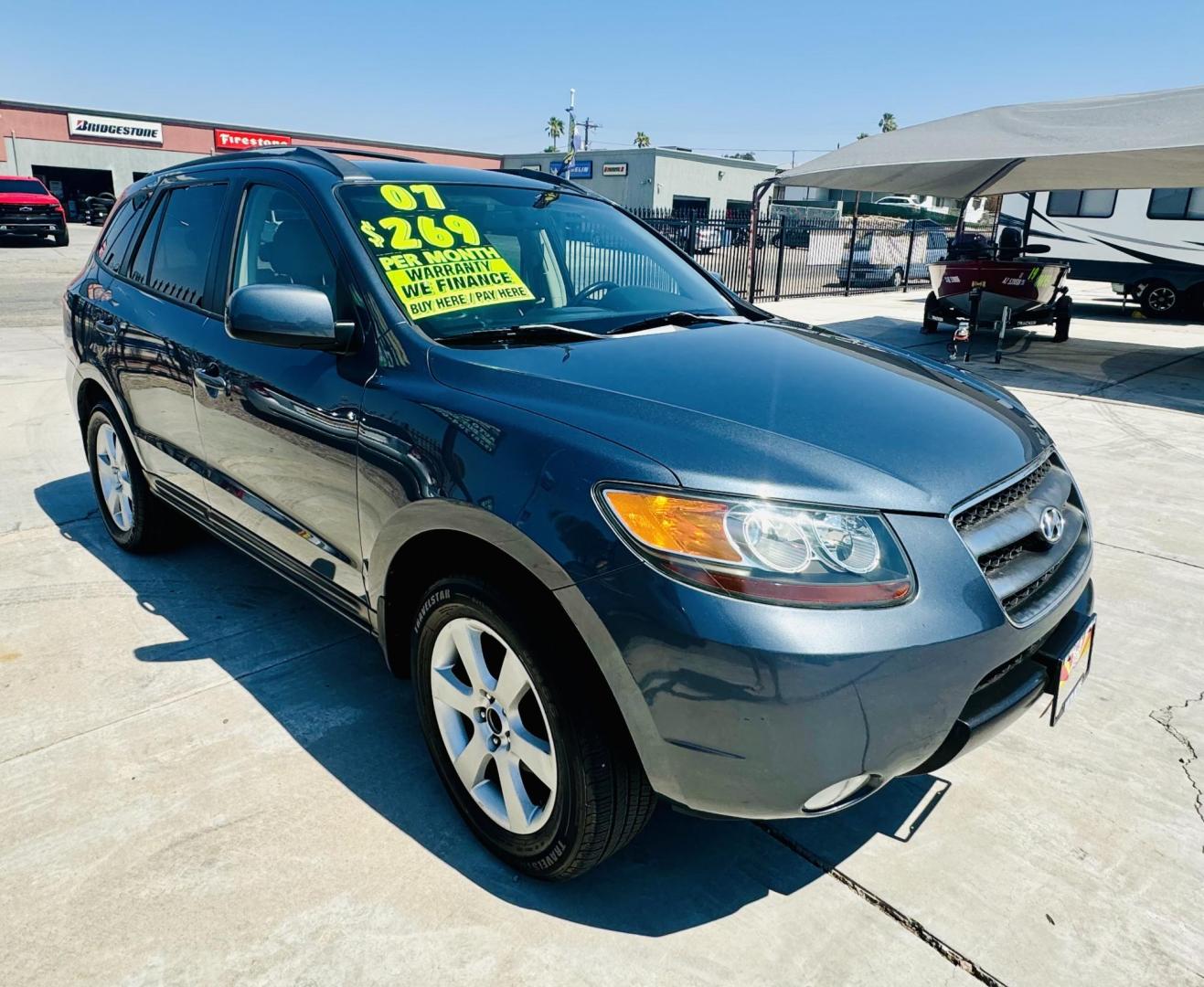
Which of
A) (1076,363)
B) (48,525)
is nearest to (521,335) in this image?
(48,525)

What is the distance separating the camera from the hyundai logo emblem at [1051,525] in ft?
7.00

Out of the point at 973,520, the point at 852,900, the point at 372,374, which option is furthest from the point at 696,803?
the point at 372,374

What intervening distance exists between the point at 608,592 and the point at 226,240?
229 centimetres

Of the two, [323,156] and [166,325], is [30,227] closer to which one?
[166,325]

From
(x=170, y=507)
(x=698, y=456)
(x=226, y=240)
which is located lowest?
(x=170, y=507)

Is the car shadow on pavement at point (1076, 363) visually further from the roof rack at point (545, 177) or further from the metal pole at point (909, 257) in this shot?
the metal pole at point (909, 257)

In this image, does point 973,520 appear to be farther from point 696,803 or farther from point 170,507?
point 170,507

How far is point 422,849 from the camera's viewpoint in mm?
2264

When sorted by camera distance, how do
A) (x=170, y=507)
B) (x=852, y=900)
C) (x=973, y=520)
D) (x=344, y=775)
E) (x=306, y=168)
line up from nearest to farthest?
1. (x=973, y=520)
2. (x=852, y=900)
3. (x=344, y=775)
4. (x=306, y=168)
5. (x=170, y=507)

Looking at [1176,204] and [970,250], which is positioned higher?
[1176,204]

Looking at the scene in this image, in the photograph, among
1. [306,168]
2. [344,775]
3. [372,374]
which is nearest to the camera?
[372,374]

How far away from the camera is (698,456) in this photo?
1.81 metres

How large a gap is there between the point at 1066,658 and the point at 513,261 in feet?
6.59

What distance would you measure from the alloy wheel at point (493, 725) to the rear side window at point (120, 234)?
9.58 ft
